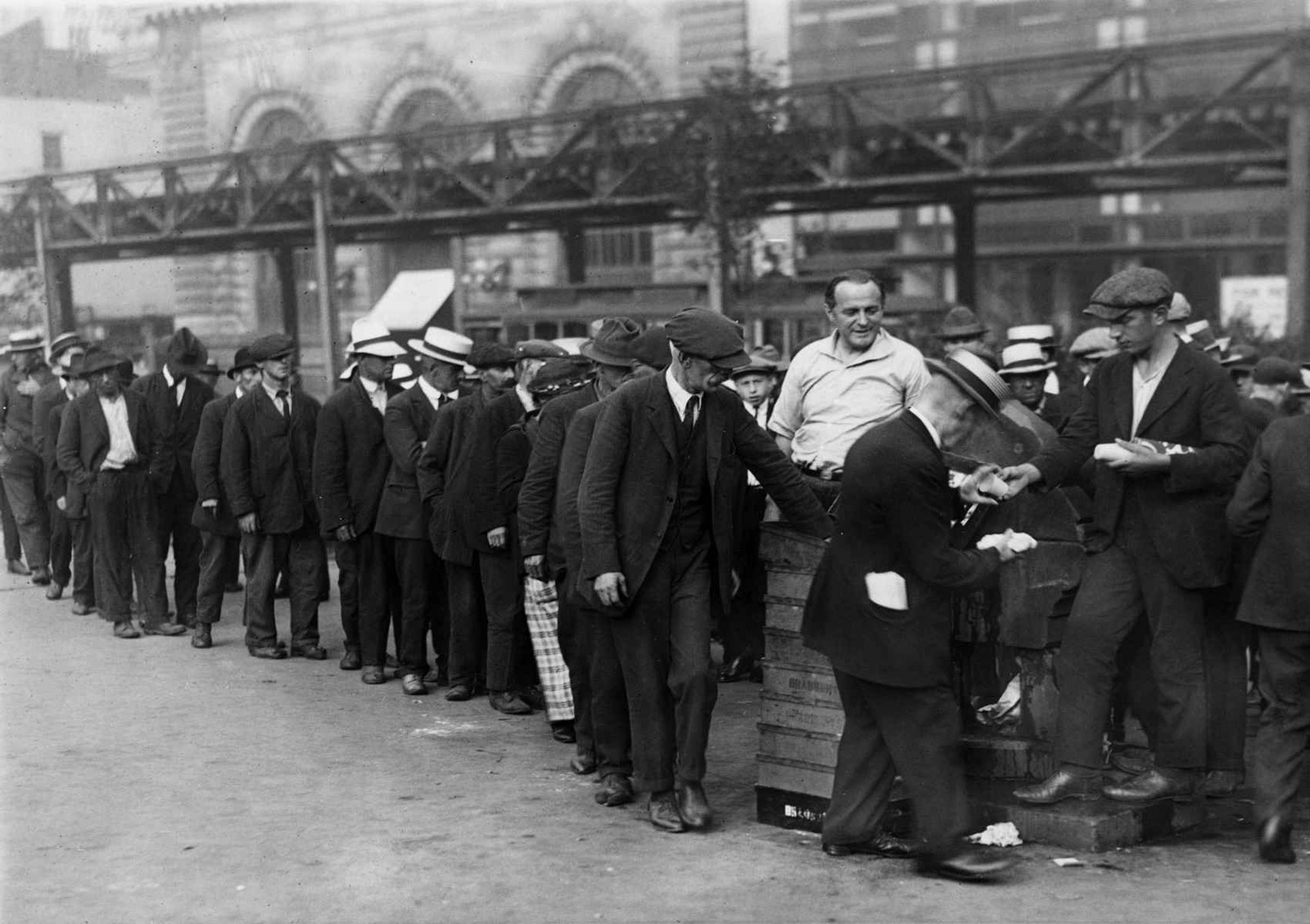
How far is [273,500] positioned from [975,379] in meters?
5.80

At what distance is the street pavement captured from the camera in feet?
16.0

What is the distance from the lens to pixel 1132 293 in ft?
18.1

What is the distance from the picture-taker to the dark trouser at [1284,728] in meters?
5.22

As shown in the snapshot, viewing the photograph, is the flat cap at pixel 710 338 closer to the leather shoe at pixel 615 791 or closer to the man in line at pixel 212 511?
the leather shoe at pixel 615 791

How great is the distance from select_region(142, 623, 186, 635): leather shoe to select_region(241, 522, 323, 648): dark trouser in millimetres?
1073

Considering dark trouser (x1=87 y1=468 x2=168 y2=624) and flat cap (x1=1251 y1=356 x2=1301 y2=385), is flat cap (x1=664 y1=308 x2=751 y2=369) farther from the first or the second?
dark trouser (x1=87 y1=468 x2=168 y2=624)

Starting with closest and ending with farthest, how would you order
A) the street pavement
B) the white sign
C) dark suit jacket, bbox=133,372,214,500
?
the street pavement → dark suit jacket, bbox=133,372,214,500 → the white sign

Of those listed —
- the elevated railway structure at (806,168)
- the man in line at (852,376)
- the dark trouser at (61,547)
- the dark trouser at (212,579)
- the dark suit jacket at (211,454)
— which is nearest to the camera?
the man in line at (852,376)

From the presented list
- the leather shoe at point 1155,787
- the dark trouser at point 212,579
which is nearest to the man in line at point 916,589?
the leather shoe at point 1155,787

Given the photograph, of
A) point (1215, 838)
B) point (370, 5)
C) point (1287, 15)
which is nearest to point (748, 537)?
point (1215, 838)

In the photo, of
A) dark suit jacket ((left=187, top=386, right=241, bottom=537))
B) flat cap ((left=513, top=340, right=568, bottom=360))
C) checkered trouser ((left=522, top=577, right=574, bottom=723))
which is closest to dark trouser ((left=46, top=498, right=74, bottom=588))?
dark suit jacket ((left=187, top=386, right=241, bottom=537))

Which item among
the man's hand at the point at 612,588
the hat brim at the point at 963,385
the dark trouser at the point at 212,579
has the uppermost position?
the hat brim at the point at 963,385

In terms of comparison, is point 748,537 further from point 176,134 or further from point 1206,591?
point 176,134

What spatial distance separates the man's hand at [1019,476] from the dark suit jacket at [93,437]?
23.1 feet
